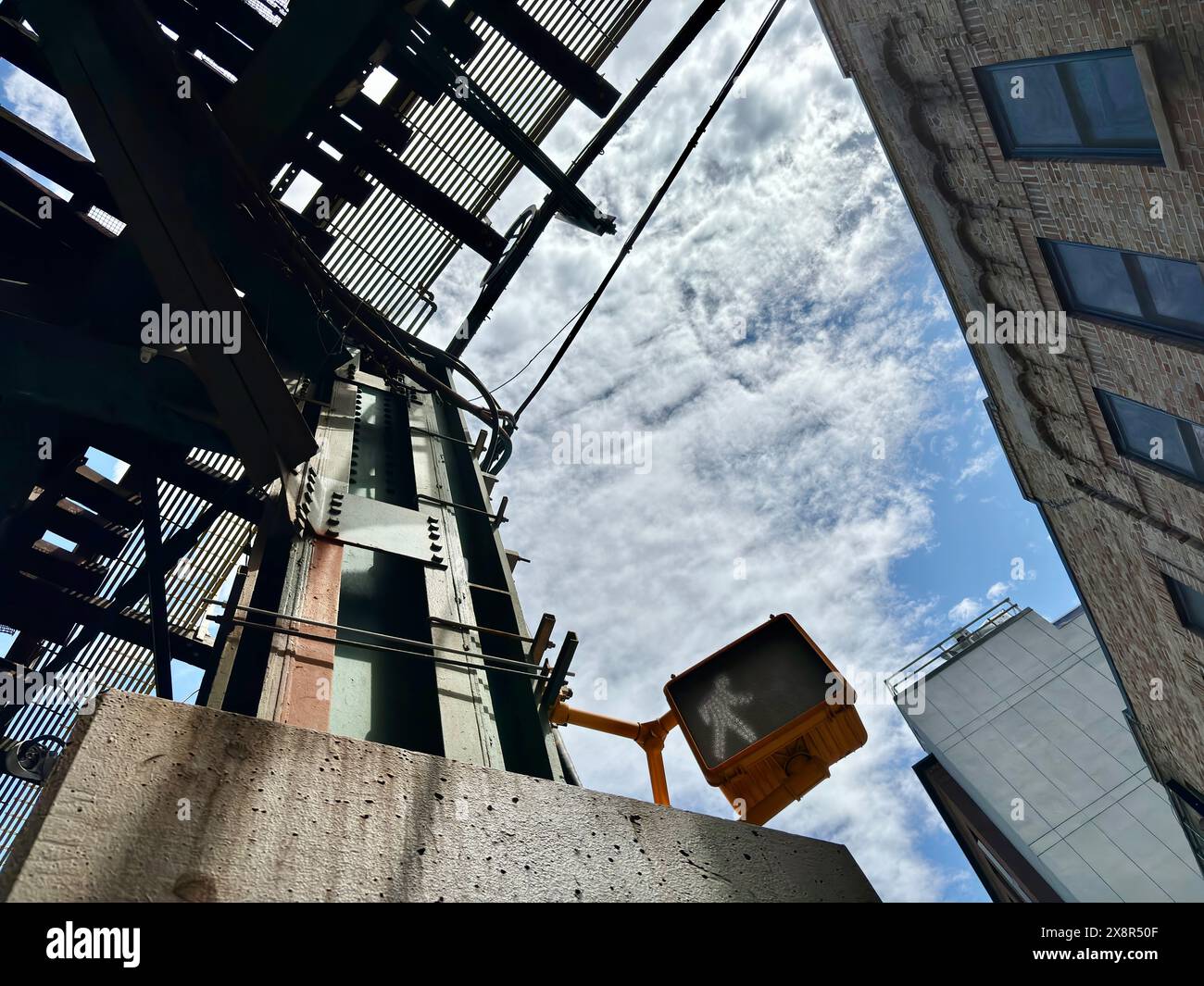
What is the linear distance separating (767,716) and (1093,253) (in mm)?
8625

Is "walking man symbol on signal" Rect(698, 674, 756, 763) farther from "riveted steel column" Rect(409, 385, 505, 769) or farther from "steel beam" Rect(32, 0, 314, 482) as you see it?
"steel beam" Rect(32, 0, 314, 482)

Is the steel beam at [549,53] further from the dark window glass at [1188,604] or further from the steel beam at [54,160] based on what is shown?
the dark window glass at [1188,604]

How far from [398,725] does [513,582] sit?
189 cm

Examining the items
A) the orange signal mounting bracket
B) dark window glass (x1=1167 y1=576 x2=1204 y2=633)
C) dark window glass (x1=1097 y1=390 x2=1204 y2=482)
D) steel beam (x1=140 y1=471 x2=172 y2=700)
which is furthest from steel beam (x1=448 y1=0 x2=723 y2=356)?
dark window glass (x1=1167 y1=576 x2=1204 y2=633)

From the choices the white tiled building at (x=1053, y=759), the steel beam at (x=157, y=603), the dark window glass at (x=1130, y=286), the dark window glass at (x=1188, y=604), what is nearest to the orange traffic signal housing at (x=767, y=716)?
the steel beam at (x=157, y=603)

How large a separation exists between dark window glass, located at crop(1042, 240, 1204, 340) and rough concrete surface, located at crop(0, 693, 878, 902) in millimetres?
8398

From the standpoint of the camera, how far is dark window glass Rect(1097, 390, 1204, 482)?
9.16 metres

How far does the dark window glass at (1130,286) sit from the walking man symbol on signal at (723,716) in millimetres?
7287

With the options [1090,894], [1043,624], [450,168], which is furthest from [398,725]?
[1043,624]

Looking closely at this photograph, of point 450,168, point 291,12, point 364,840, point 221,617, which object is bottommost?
point 364,840

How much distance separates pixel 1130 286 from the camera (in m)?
9.02

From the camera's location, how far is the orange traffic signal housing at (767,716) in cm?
403

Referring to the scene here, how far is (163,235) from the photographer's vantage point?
17.2 ft
